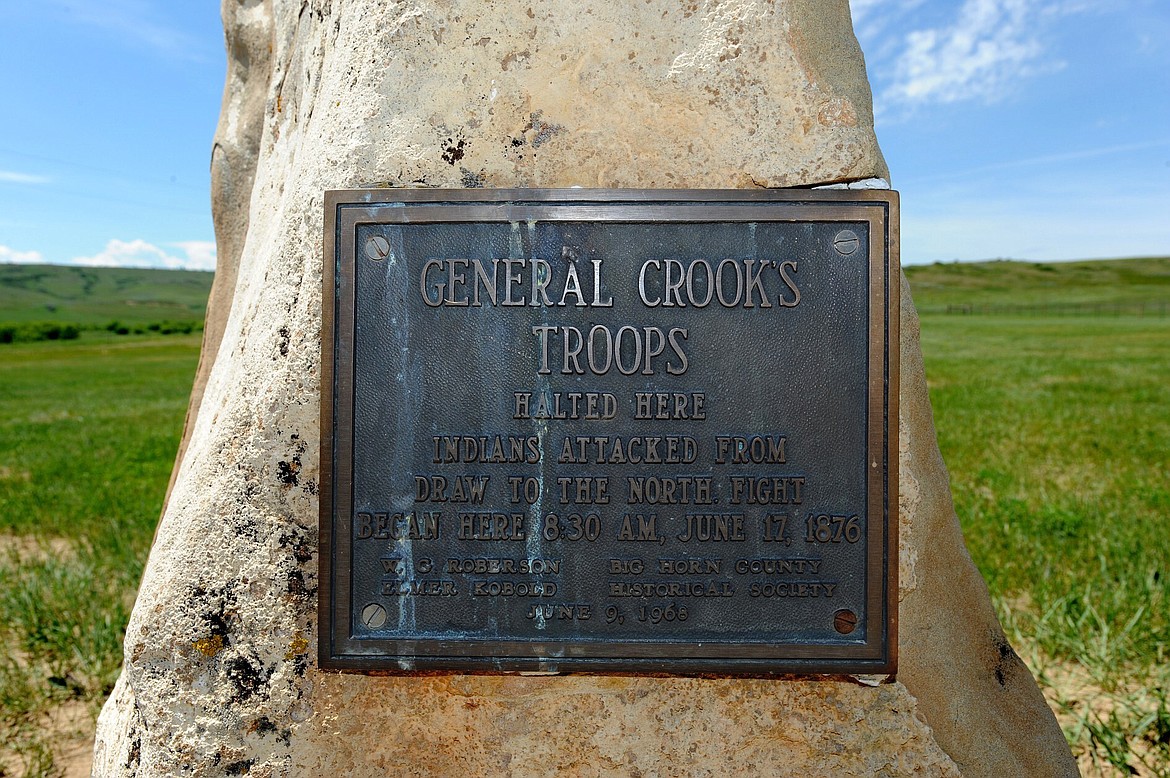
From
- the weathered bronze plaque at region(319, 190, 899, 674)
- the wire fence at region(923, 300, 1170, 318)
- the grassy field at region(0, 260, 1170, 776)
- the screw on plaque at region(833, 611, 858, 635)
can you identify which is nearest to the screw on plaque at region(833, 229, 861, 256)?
the weathered bronze plaque at region(319, 190, 899, 674)

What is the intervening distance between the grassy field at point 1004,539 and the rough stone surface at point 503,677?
1.41 m

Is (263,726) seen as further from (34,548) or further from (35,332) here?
(35,332)

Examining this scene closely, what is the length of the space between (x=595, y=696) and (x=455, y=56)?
5.20ft

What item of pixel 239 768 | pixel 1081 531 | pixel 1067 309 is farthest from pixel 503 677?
pixel 1067 309

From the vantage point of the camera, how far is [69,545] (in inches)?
205

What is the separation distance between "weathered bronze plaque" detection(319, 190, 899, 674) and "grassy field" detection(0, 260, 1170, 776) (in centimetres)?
169

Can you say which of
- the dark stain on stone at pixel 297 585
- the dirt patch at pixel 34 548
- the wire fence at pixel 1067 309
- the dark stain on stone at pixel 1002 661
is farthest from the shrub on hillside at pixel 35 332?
the wire fence at pixel 1067 309

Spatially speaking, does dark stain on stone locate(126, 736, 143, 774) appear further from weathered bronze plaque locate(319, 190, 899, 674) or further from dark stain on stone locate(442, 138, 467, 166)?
dark stain on stone locate(442, 138, 467, 166)

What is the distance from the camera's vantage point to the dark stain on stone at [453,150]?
2.02 m

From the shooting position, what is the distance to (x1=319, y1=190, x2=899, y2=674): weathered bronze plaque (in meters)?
1.97

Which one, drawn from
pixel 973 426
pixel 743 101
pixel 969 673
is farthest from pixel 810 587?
pixel 973 426

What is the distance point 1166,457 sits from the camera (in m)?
7.54

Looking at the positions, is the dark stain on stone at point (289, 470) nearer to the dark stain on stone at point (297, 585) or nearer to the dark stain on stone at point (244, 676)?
the dark stain on stone at point (297, 585)

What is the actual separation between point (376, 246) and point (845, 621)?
1445 millimetres
